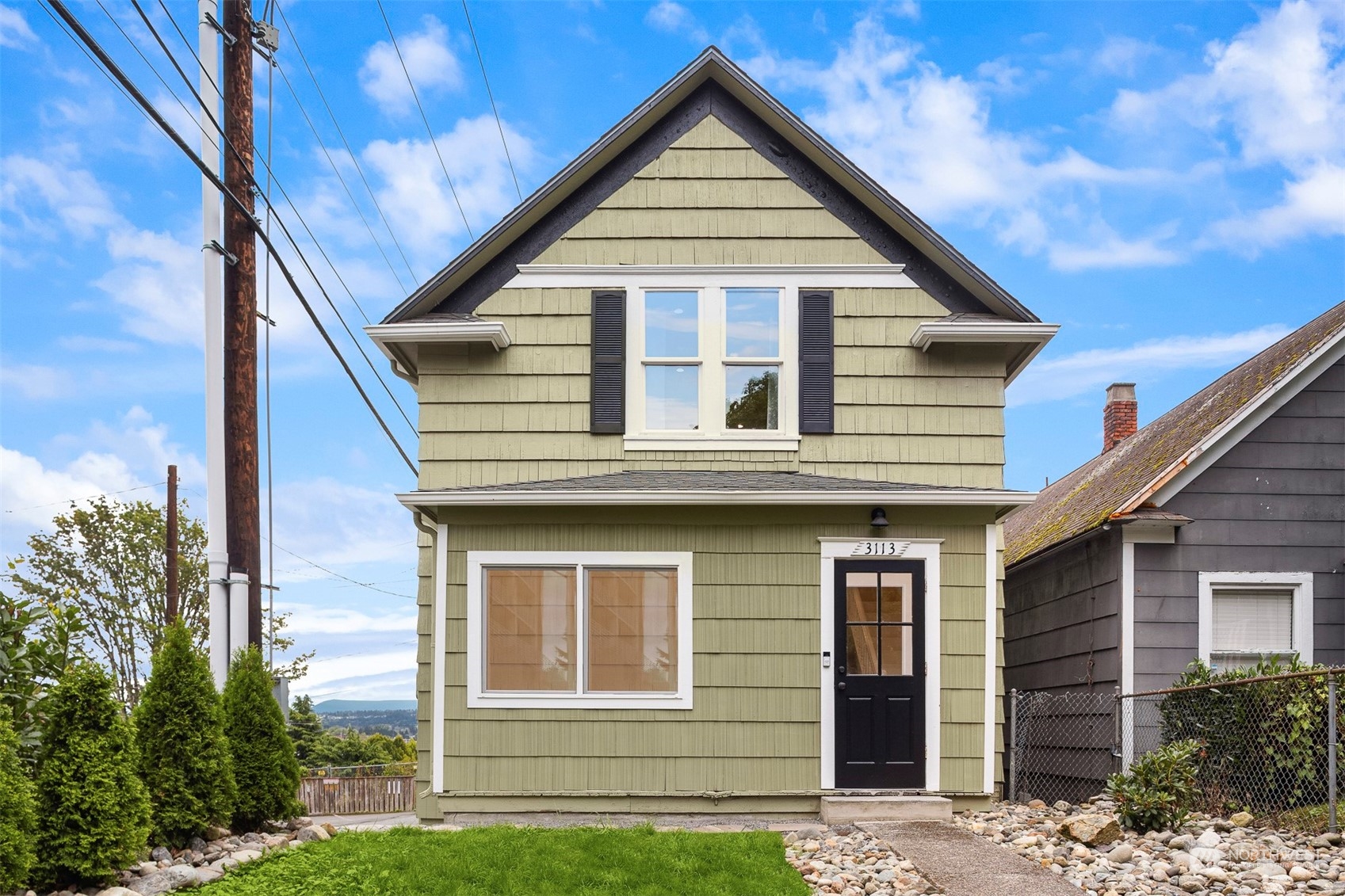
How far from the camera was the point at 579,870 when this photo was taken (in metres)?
6.92

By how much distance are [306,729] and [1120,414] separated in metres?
17.2

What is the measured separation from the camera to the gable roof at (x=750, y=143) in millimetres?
9656

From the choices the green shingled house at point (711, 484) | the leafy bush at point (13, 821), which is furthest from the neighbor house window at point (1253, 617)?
the leafy bush at point (13, 821)

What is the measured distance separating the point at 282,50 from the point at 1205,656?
1090 centimetres

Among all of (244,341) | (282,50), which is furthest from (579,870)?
(282,50)

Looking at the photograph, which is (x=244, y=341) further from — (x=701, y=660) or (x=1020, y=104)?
(x=1020, y=104)

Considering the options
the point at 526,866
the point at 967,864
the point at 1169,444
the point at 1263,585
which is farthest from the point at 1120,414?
the point at 526,866

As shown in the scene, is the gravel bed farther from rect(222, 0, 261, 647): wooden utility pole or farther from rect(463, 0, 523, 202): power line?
rect(463, 0, 523, 202): power line

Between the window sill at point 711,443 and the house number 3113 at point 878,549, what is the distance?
105cm

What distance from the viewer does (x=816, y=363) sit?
384 inches

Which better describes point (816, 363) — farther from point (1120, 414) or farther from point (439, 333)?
point (1120, 414)

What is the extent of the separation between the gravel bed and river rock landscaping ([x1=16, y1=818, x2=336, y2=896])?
3.48 metres

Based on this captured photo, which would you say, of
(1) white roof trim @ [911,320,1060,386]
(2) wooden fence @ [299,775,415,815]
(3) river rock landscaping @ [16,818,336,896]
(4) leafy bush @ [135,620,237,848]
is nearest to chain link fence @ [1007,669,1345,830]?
(1) white roof trim @ [911,320,1060,386]

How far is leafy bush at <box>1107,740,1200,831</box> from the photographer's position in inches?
306
